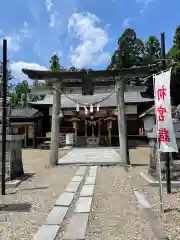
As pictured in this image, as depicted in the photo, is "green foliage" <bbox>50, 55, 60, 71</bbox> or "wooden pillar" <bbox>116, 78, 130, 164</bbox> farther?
"green foliage" <bbox>50, 55, 60, 71</bbox>

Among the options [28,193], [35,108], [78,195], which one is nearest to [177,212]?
[78,195]

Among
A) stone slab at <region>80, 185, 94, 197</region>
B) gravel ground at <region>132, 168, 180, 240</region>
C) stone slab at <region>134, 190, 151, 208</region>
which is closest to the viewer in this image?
gravel ground at <region>132, 168, 180, 240</region>

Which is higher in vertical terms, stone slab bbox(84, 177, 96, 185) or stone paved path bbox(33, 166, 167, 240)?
stone slab bbox(84, 177, 96, 185)

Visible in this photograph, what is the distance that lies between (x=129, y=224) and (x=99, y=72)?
779cm

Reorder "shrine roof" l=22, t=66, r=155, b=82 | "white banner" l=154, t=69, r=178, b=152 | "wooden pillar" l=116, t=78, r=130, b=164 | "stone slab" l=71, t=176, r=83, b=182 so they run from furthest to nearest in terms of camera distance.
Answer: "wooden pillar" l=116, t=78, r=130, b=164 < "shrine roof" l=22, t=66, r=155, b=82 < "stone slab" l=71, t=176, r=83, b=182 < "white banner" l=154, t=69, r=178, b=152

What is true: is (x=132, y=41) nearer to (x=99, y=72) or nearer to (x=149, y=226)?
(x=99, y=72)

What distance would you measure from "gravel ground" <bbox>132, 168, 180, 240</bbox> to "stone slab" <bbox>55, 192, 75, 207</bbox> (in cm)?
170

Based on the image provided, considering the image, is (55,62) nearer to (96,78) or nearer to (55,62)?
(55,62)

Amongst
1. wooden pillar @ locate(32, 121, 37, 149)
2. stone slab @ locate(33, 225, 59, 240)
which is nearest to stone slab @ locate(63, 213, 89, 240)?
stone slab @ locate(33, 225, 59, 240)

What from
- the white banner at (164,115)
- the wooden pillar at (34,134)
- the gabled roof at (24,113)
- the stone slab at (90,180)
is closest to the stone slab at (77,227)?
the white banner at (164,115)

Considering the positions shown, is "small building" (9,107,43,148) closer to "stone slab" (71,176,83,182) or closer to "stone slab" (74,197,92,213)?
"stone slab" (71,176,83,182)

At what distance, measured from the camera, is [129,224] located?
4184mm

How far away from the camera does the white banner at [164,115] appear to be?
5.10 meters

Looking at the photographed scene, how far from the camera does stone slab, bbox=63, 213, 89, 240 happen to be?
3678mm
